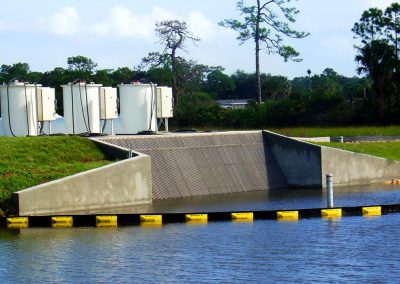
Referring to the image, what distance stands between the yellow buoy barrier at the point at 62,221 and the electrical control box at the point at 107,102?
1455 centimetres

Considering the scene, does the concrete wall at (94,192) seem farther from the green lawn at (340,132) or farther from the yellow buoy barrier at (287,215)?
the green lawn at (340,132)

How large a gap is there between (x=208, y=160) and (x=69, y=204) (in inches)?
374

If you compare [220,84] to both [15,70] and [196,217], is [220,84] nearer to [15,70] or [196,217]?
[15,70]

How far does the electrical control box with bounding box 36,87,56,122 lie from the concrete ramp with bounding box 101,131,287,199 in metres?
4.75

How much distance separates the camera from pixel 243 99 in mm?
117312

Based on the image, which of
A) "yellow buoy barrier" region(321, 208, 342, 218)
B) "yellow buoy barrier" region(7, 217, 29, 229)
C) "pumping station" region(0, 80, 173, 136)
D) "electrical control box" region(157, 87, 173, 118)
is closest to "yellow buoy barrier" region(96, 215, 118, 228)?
"yellow buoy barrier" region(7, 217, 29, 229)

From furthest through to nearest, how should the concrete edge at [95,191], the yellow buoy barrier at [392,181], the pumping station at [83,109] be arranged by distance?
the yellow buoy barrier at [392,181]
the pumping station at [83,109]
the concrete edge at [95,191]

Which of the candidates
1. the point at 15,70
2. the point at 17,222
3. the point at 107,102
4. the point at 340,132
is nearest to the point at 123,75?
the point at 15,70

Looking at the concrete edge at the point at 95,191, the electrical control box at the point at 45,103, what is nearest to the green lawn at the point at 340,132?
the electrical control box at the point at 45,103

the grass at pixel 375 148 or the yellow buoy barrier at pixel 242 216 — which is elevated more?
the grass at pixel 375 148

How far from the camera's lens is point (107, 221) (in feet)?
90.3

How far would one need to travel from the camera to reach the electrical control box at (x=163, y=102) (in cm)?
4441

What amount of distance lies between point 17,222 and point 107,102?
14817mm

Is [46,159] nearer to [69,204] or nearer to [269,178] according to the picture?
[69,204]
